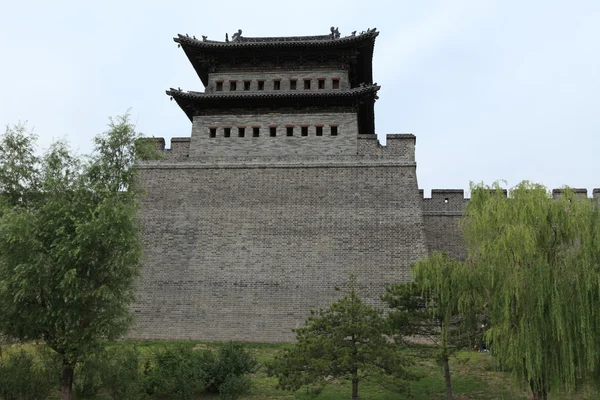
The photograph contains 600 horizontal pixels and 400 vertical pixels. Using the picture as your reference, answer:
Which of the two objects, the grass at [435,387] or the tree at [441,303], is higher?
the tree at [441,303]

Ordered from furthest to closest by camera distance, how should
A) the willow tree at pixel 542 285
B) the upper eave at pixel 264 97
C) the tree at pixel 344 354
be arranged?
1. the upper eave at pixel 264 97
2. the tree at pixel 344 354
3. the willow tree at pixel 542 285

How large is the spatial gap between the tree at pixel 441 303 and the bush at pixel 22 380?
6568mm

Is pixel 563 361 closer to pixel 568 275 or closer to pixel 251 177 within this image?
pixel 568 275

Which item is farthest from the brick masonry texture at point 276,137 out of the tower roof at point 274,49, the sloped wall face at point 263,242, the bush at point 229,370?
the bush at point 229,370

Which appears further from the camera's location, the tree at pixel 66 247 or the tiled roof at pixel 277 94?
the tiled roof at pixel 277 94

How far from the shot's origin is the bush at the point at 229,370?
1170 cm

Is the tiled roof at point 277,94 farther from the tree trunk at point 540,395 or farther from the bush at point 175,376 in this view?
the tree trunk at point 540,395

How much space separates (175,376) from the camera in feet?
38.0

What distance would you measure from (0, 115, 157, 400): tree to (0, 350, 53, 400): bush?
73cm

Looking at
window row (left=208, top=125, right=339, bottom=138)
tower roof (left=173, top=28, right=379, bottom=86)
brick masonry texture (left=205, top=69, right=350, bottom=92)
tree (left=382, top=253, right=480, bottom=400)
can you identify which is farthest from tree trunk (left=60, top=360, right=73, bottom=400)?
tower roof (left=173, top=28, right=379, bottom=86)

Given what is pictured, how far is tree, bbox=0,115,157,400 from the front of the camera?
33.6 ft

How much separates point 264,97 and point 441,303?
9.52 meters

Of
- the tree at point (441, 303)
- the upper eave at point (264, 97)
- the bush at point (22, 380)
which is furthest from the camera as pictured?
the upper eave at point (264, 97)

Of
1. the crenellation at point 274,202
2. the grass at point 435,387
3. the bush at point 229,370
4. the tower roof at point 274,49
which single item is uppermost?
the tower roof at point 274,49
